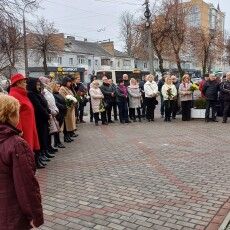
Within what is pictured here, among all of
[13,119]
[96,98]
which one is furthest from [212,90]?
[13,119]

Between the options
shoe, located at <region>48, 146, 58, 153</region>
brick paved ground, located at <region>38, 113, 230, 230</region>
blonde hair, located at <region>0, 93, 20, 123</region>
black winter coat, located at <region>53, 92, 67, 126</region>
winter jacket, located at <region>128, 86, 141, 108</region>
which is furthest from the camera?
winter jacket, located at <region>128, 86, 141, 108</region>

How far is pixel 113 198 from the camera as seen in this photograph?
6273 mm

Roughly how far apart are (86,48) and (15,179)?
70.7 metres

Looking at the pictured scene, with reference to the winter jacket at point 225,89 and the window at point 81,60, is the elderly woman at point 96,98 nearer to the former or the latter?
the winter jacket at point 225,89

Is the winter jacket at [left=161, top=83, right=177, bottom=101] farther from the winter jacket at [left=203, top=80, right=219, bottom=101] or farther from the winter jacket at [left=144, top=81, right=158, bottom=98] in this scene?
the winter jacket at [left=203, top=80, right=219, bottom=101]

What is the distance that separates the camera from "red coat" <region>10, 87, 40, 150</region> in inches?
299

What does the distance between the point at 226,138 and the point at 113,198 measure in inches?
237

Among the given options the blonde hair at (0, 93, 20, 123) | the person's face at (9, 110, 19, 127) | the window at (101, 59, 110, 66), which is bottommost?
the person's face at (9, 110, 19, 127)

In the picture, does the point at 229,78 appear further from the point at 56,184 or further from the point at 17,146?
the point at 17,146

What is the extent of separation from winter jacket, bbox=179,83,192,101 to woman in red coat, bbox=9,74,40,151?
863 centimetres

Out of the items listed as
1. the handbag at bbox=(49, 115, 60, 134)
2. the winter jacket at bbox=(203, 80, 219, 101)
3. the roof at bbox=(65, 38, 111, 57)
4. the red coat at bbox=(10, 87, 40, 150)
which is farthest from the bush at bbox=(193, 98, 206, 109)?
the roof at bbox=(65, 38, 111, 57)

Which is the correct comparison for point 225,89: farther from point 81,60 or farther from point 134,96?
point 81,60

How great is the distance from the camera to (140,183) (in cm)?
707

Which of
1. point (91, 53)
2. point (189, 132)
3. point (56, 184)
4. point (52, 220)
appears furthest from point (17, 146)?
point (91, 53)
